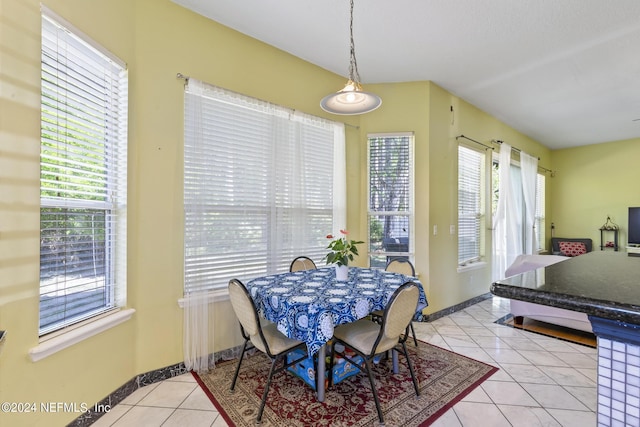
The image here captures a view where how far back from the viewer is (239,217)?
2.72 metres

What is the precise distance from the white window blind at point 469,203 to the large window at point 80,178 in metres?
4.09

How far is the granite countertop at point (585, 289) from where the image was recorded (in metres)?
0.72

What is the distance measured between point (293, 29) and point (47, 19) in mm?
1791

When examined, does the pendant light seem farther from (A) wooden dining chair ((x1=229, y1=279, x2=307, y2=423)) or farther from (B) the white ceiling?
(A) wooden dining chair ((x1=229, y1=279, x2=307, y2=423))

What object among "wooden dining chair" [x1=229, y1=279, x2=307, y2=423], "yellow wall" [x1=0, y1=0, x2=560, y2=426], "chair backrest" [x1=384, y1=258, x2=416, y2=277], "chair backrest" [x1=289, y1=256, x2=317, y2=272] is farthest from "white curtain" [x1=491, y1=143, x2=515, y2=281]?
"wooden dining chair" [x1=229, y1=279, x2=307, y2=423]

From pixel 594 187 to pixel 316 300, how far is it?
7.61 meters

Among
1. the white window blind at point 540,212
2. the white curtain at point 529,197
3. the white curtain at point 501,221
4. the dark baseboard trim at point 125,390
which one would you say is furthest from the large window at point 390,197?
the white window blind at point 540,212

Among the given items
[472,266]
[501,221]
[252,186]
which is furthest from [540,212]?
[252,186]

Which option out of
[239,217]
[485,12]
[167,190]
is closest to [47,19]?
[167,190]

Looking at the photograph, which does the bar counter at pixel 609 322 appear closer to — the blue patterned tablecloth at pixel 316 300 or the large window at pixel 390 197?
the blue patterned tablecloth at pixel 316 300

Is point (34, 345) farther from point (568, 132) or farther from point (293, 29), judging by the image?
point (568, 132)

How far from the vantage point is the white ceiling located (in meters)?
2.36

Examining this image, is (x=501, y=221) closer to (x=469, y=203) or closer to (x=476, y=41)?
(x=469, y=203)

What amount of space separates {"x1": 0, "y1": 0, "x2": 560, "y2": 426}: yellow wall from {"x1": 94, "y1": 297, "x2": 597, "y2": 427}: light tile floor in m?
0.27
